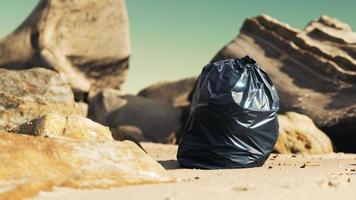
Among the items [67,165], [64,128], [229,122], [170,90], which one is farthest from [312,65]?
[67,165]

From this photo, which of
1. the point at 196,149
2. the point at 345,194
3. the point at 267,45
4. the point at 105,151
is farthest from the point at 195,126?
the point at 267,45

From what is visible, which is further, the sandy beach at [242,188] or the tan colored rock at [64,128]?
the tan colored rock at [64,128]

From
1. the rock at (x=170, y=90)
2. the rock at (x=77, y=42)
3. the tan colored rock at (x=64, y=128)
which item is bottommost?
the rock at (x=170, y=90)

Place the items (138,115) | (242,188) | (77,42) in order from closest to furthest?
1. (242,188)
2. (138,115)
3. (77,42)

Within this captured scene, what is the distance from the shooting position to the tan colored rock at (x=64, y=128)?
463cm

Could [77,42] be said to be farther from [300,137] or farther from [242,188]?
[242,188]

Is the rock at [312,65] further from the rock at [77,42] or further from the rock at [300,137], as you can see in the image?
the rock at [77,42]

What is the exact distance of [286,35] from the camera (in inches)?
376

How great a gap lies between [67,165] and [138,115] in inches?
244

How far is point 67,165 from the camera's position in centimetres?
333

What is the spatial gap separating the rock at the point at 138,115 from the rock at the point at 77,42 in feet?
3.14

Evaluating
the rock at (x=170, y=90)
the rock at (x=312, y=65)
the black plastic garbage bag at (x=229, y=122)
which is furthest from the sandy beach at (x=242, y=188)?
the rock at (x=170, y=90)

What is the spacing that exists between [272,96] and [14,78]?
2.99 metres

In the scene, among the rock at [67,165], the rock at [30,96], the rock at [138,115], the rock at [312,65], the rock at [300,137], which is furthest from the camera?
the rock at [138,115]
